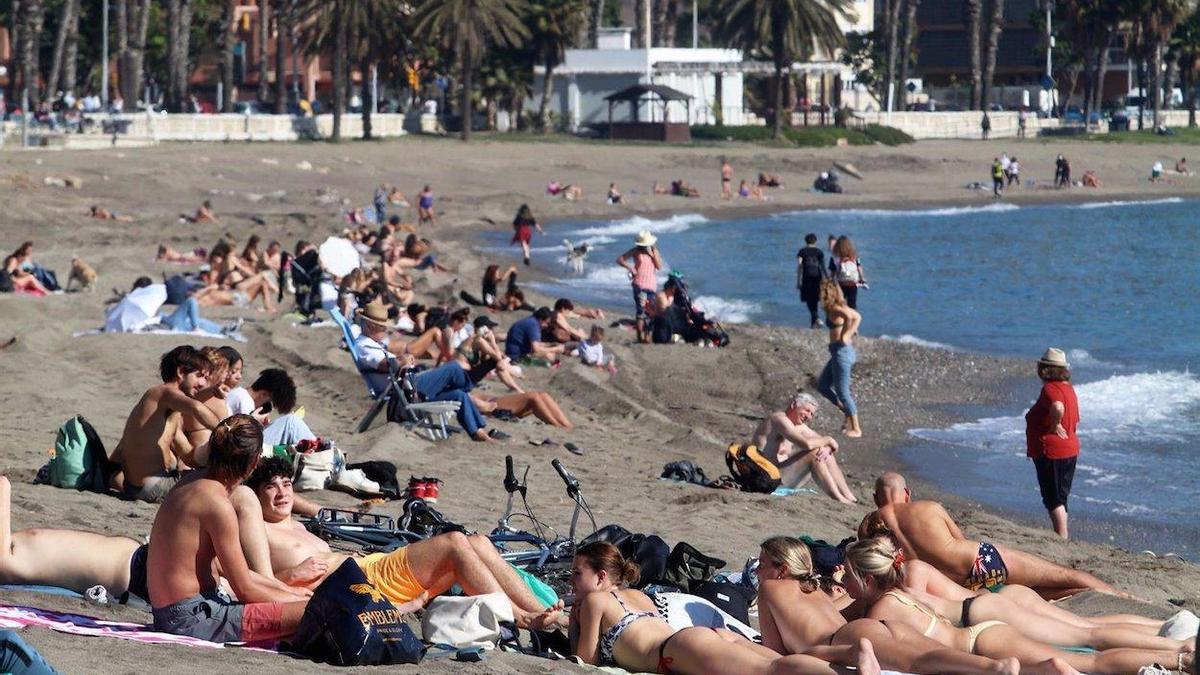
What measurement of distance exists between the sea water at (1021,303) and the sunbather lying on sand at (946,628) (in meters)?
4.57

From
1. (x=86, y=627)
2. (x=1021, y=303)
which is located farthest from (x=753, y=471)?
(x=1021, y=303)

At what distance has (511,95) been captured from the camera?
59656 millimetres

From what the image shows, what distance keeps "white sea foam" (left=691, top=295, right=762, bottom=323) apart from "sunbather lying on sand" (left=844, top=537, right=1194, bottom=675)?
657 inches

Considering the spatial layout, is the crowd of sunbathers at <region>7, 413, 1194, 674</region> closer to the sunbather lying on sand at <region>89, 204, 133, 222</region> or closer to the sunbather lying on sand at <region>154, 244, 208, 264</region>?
the sunbather lying on sand at <region>154, 244, 208, 264</region>

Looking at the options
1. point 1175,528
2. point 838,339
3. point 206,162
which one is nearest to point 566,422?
point 838,339

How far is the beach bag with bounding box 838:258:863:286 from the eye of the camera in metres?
17.4

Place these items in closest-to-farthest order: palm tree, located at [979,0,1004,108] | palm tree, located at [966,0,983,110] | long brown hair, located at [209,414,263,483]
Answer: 1. long brown hair, located at [209,414,263,483]
2. palm tree, located at [979,0,1004,108]
3. palm tree, located at [966,0,983,110]

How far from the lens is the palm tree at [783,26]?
192 ft

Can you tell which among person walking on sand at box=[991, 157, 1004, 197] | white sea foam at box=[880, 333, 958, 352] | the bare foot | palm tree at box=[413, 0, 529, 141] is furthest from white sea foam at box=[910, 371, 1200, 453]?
palm tree at box=[413, 0, 529, 141]

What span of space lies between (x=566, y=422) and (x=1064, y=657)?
282 inches

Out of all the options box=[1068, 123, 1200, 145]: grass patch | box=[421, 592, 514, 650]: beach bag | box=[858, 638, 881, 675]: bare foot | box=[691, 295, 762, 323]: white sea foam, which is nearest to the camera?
box=[858, 638, 881, 675]: bare foot

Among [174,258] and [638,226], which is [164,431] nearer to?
[174,258]

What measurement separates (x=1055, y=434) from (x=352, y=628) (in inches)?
217

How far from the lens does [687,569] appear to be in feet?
25.0
